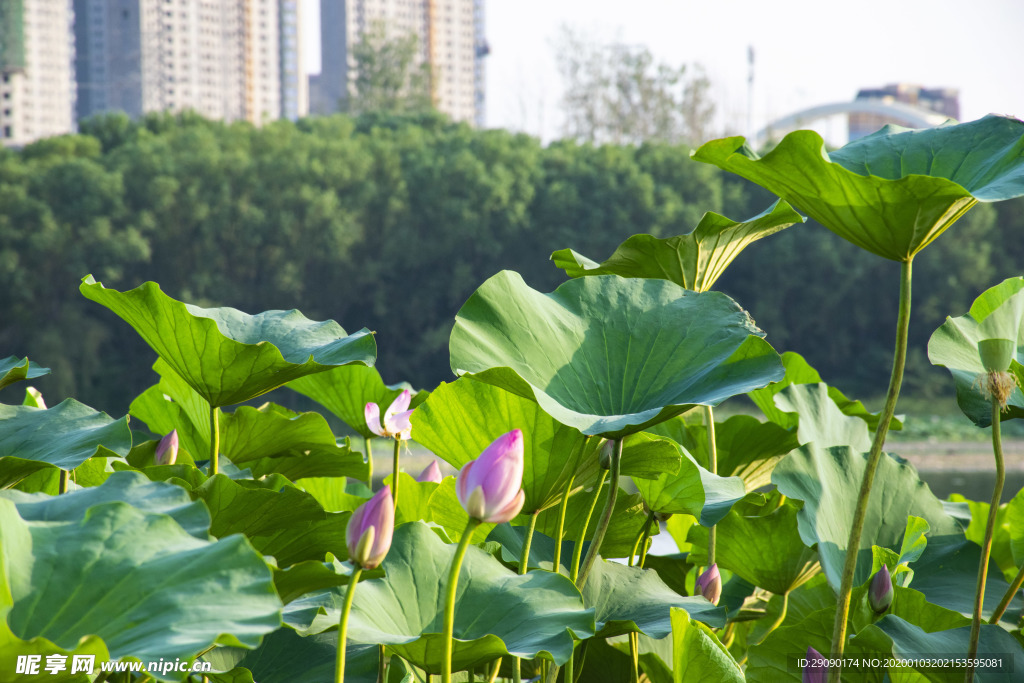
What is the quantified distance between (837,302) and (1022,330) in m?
20.2

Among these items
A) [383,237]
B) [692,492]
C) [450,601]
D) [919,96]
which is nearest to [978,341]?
[692,492]

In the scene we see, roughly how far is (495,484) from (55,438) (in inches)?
17.8

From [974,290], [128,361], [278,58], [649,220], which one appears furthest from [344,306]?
[278,58]

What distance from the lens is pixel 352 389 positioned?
1.08 metres

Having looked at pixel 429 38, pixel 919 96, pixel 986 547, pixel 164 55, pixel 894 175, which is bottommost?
pixel 986 547

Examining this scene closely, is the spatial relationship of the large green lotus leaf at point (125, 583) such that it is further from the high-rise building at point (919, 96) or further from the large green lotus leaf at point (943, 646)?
the high-rise building at point (919, 96)

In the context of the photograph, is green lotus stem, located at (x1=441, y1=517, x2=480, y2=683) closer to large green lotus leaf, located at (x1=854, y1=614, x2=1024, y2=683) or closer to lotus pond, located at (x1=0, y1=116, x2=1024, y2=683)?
lotus pond, located at (x1=0, y1=116, x2=1024, y2=683)

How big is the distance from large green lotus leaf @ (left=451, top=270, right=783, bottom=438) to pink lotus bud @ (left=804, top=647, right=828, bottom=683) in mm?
182

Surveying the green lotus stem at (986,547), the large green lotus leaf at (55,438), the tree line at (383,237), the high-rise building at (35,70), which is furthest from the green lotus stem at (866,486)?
the high-rise building at (35,70)

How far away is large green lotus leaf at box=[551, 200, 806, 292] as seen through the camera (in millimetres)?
759

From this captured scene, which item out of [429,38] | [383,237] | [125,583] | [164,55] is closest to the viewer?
[125,583]

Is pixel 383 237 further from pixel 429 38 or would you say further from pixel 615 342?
pixel 429 38

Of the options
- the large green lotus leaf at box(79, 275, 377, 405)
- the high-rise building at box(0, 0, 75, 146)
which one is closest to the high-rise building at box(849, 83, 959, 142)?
the high-rise building at box(0, 0, 75, 146)

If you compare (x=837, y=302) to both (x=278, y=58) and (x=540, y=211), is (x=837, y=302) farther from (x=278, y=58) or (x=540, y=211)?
(x=278, y=58)
